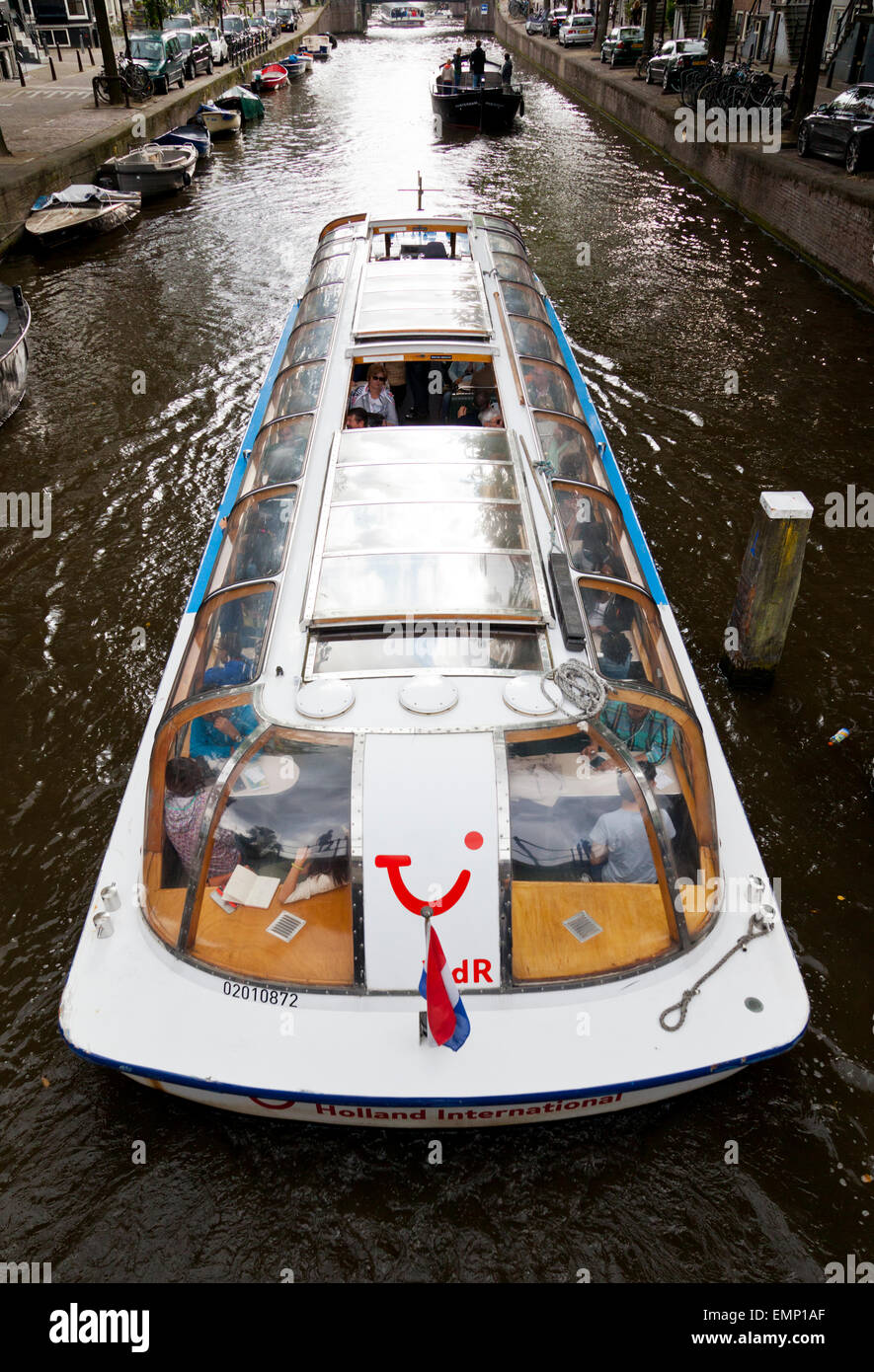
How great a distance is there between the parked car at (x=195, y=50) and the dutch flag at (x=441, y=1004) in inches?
1621

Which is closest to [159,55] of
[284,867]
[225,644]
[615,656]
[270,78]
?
[270,78]

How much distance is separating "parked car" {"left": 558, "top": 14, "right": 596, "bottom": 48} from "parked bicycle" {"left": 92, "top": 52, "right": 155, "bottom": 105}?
28.4m

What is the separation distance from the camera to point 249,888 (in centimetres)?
466

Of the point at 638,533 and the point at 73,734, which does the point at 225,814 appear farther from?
the point at 638,533

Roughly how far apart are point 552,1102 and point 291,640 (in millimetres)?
2891

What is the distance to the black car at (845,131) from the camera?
1752 centimetres

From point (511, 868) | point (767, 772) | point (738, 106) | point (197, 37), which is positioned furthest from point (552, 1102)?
point (197, 37)

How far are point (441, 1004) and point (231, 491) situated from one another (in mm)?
5429

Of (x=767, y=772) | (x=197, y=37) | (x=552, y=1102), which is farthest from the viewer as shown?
(x=197, y=37)

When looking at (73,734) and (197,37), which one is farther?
(197,37)

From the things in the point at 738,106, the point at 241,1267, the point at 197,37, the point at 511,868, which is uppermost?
the point at 197,37

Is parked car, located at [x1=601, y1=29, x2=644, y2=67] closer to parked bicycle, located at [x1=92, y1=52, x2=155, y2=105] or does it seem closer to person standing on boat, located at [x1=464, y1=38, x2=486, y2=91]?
person standing on boat, located at [x1=464, y1=38, x2=486, y2=91]

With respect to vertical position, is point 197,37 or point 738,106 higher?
point 197,37

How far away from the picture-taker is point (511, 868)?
4.44m
